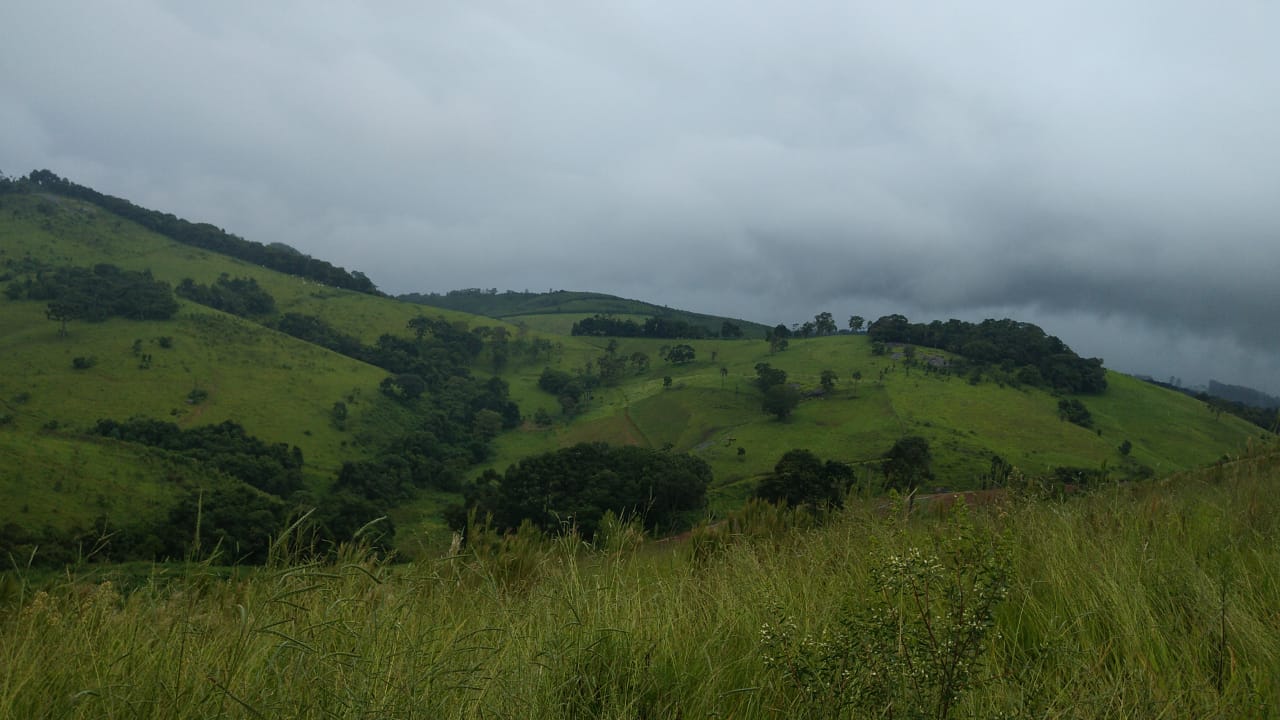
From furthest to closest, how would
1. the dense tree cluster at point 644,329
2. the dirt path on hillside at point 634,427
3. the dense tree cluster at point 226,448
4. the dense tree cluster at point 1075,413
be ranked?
the dense tree cluster at point 644,329 → the dirt path on hillside at point 634,427 → the dense tree cluster at point 1075,413 → the dense tree cluster at point 226,448

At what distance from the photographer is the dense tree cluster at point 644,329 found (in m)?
148

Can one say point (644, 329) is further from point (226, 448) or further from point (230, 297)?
point (226, 448)

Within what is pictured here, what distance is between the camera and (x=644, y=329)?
15350cm

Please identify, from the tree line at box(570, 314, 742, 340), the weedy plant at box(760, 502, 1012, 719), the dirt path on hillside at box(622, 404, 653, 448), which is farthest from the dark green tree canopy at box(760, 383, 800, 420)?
the weedy plant at box(760, 502, 1012, 719)

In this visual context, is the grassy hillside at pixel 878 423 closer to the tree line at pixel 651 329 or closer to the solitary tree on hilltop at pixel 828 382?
the solitary tree on hilltop at pixel 828 382

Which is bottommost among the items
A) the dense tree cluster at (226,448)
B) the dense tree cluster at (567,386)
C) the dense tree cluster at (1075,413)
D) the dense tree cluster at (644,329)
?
the dense tree cluster at (226,448)

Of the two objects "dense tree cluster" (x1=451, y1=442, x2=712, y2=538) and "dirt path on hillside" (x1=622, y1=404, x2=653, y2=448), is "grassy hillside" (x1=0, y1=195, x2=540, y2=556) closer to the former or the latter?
"dense tree cluster" (x1=451, y1=442, x2=712, y2=538)

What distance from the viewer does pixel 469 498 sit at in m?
63.2

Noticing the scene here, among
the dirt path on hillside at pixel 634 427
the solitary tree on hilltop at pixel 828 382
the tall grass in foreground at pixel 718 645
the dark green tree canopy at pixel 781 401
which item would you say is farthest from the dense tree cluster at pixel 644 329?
the tall grass in foreground at pixel 718 645

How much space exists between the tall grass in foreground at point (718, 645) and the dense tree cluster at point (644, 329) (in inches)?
5546

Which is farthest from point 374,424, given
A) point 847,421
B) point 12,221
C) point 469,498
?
point 12,221

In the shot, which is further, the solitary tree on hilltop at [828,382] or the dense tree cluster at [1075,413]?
the solitary tree on hilltop at [828,382]

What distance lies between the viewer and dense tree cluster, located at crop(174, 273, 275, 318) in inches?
5143

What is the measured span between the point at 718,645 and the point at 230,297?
6214 inches
